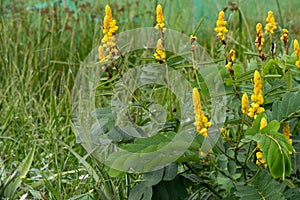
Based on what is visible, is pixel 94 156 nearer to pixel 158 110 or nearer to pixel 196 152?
pixel 158 110

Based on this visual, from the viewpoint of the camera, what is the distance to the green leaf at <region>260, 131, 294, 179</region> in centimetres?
125

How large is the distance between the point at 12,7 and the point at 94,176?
8.60 feet

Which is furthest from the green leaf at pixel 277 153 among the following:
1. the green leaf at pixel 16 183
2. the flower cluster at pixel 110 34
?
the green leaf at pixel 16 183

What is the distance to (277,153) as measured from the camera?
1.26 m

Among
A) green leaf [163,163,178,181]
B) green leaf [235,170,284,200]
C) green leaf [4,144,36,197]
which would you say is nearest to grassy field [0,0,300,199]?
green leaf [4,144,36,197]

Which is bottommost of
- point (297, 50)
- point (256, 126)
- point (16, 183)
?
point (16, 183)

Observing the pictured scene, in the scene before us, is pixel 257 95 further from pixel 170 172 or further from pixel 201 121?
pixel 170 172

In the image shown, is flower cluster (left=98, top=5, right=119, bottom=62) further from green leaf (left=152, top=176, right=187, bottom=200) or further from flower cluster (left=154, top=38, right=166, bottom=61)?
green leaf (left=152, top=176, right=187, bottom=200)

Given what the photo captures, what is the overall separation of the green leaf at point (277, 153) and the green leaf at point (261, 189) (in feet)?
0.49

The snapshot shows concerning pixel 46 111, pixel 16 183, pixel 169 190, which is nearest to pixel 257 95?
pixel 169 190

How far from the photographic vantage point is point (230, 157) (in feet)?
4.99

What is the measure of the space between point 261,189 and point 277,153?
222mm

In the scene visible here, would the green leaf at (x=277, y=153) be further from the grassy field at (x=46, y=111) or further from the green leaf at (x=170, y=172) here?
the grassy field at (x=46, y=111)

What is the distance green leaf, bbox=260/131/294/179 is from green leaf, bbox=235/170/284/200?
151mm
